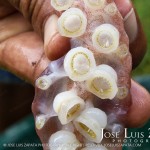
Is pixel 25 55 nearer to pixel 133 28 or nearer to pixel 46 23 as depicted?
pixel 46 23

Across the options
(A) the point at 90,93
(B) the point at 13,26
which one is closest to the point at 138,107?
(A) the point at 90,93

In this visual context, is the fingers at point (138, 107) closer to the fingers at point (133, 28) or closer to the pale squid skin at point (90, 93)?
the pale squid skin at point (90, 93)

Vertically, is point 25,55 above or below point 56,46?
below

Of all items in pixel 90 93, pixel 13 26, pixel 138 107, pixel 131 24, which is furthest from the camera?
pixel 13 26

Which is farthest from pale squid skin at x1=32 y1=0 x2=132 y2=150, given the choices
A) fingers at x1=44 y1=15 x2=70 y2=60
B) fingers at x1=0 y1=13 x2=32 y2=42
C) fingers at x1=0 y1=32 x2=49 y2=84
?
fingers at x1=0 y1=13 x2=32 y2=42

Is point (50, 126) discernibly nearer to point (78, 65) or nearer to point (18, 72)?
point (78, 65)

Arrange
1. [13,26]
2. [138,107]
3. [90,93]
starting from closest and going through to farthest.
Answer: [90,93] < [138,107] < [13,26]

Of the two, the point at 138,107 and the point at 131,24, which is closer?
the point at 138,107

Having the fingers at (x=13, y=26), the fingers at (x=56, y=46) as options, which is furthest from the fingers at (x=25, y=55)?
the fingers at (x=56, y=46)
